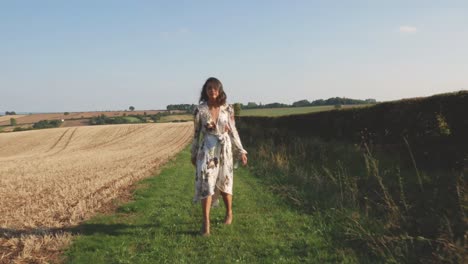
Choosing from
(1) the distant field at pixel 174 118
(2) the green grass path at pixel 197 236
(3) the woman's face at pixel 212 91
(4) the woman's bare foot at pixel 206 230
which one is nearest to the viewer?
(2) the green grass path at pixel 197 236

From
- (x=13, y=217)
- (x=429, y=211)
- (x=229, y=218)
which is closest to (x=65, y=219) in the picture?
(x=13, y=217)

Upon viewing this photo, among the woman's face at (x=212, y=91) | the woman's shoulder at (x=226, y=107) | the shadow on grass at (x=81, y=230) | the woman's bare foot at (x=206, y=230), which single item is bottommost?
the shadow on grass at (x=81, y=230)

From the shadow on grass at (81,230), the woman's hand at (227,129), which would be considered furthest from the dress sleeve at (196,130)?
the shadow on grass at (81,230)

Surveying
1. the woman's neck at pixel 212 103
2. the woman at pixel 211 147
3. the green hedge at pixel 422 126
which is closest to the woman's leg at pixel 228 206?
the woman at pixel 211 147

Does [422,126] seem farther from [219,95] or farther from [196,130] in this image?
[196,130]

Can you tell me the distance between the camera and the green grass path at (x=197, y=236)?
18.4 feet

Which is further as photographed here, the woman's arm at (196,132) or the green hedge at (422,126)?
the green hedge at (422,126)

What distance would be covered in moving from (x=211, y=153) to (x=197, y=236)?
1.33 metres

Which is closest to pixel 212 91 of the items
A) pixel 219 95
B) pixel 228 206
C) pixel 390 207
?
pixel 219 95

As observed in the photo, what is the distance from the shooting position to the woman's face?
22.0 ft

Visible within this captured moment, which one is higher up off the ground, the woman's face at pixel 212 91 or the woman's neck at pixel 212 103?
the woman's face at pixel 212 91

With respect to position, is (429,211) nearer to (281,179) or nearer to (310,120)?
(281,179)

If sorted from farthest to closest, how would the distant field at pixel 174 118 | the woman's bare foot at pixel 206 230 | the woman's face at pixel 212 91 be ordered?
the distant field at pixel 174 118 → the woman's face at pixel 212 91 → the woman's bare foot at pixel 206 230

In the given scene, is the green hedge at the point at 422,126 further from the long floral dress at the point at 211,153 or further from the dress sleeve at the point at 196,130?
the dress sleeve at the point at 196,130
